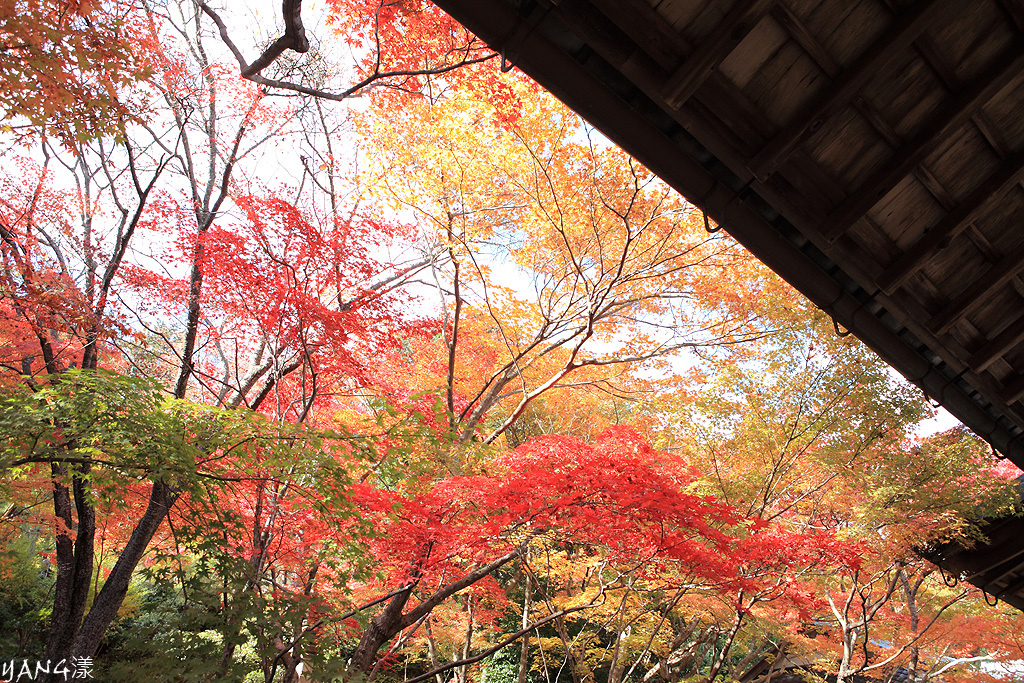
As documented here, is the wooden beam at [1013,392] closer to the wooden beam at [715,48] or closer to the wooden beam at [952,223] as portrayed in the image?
the wooden beam at [952,223]

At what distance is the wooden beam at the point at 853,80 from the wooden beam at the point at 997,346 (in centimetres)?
153

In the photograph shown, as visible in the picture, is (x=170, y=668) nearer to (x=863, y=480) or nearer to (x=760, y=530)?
(x=760, y=530)

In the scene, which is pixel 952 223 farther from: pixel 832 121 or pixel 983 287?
pixel 832 121

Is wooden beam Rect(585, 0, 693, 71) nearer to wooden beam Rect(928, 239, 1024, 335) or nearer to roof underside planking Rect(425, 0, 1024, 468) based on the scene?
roof underside planking Rect(425, 0, 1024, 468)

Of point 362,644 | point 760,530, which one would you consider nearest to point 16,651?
point 362,644

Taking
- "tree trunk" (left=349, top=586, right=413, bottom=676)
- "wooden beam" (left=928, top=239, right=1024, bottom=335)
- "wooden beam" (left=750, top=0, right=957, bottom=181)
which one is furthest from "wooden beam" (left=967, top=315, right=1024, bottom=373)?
"tree trunk" (left=349, top=586, right=413, bottom=676)

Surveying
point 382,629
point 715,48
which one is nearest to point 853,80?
point 715,48

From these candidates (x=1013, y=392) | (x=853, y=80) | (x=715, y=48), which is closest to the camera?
(x=715, y=48)

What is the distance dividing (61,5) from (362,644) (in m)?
7.37

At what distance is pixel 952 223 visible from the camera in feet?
7.16

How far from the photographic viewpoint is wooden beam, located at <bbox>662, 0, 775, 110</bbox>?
1.69 m

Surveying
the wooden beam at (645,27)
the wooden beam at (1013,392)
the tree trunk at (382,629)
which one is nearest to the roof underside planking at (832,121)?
the wooden beam at (645,27)

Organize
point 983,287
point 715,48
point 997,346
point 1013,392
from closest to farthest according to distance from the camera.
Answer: point 715,48 < point 983,287 < point 997,346 < point 1013,392

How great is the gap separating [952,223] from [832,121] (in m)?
0.70
